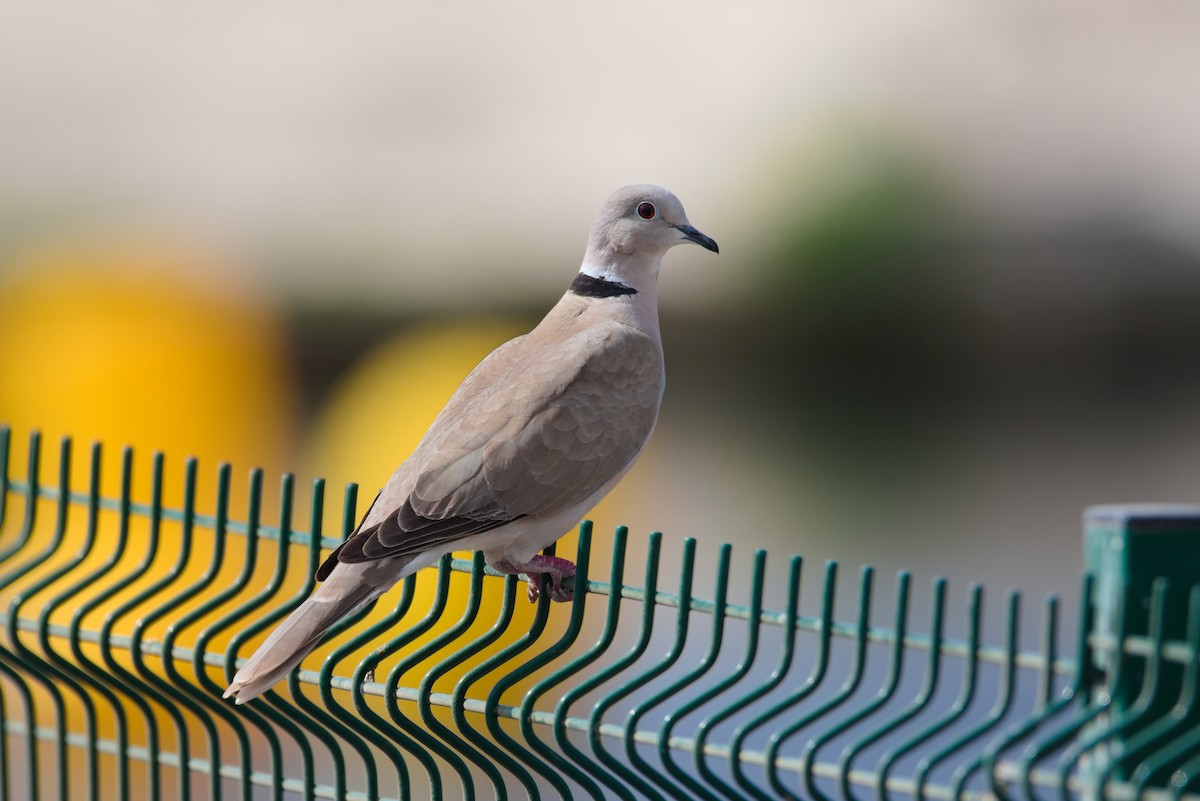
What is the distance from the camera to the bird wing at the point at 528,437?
345cm

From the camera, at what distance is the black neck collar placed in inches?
172

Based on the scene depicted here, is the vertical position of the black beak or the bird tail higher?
the black beak

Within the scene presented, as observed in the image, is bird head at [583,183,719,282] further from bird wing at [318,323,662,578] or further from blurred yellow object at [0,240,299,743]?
blurred yellow object at [0,240,299,743]

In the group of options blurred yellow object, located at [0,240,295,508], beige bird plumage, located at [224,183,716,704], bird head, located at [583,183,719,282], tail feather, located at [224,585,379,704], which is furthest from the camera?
blurred yellow object, located at [0,240,295,508]

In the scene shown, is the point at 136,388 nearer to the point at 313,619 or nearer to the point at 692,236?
the point at 692,236

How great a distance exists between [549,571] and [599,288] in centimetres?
114

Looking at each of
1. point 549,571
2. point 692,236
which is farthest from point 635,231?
point 549,571

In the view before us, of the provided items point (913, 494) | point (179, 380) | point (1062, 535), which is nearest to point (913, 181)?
point (913, 494)

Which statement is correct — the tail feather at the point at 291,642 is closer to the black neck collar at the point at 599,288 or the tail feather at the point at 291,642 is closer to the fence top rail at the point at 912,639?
the fence top rail at the point at 912,639

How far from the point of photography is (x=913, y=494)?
11789 millimetres

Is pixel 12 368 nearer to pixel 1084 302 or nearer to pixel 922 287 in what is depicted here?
pixel 922 287

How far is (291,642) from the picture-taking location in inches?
119

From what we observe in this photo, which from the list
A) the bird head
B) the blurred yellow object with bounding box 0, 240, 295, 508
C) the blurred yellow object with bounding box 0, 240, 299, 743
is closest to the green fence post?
the bird head

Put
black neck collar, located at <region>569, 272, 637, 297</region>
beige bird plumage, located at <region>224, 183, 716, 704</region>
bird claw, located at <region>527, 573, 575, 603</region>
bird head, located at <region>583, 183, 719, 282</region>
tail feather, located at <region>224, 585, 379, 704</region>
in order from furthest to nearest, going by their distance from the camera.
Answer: bird head, located at <region>583, 183, 719, 282</region> → black neck collar, located at <region>569, 272, 637, 297</region> → bird claw, located at <region>527, 573, 575, 603</region> → beige bird plumage, located at <region>224, 183, 716, 704</region> → tail feather, located at <region>224, 585, 379, 704</region>
